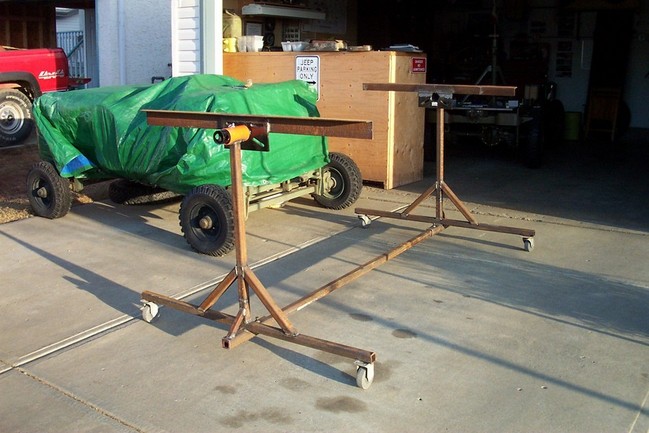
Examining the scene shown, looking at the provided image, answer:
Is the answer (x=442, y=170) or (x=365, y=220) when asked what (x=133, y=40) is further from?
(x=442, y=170)

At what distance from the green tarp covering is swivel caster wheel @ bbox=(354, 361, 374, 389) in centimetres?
274

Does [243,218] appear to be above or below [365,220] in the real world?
above

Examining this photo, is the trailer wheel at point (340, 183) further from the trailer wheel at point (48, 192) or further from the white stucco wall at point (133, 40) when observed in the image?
the white stucco wall at point (133, 40)

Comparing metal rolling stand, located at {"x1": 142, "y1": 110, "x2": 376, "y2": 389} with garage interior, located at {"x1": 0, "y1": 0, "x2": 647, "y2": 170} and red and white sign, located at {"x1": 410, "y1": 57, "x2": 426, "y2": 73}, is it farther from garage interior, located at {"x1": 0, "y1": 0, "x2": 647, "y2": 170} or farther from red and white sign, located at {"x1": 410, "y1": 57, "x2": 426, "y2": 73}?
garage interior, located at {"x1": 0, "y1": 0, "x2": 647, "y2": 170}

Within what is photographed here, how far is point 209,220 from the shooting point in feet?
19.7

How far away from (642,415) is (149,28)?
1030 centimetres

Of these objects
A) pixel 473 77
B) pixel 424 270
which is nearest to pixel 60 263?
pixel 424 270

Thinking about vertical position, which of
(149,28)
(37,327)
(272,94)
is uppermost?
(149,28)

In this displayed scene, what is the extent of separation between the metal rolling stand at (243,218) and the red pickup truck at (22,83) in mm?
8177

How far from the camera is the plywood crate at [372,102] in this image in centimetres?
847

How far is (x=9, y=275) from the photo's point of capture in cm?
564

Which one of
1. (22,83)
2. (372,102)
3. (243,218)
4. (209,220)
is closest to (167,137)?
(209,220)

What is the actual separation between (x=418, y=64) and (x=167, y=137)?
3.72 meters

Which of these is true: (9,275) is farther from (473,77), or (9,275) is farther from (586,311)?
(473,77)
